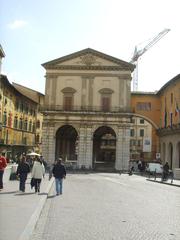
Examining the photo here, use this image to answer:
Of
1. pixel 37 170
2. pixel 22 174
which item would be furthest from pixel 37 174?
pixel 22 174

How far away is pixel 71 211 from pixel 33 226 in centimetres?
339

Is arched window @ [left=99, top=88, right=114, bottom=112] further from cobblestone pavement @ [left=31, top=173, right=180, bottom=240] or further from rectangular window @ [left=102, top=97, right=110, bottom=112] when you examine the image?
cobblestone pavement @ [left=31, top=173, right=180, bottom=240]

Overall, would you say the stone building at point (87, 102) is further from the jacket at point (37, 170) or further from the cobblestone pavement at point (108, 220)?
the cobblestone pavement at point (108, 220)

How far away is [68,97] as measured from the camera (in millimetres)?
54344

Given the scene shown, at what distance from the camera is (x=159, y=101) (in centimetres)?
5844

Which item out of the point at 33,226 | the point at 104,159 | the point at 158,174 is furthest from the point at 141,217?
the point at 104,159

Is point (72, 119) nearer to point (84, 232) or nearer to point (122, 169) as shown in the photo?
point (122, 169)

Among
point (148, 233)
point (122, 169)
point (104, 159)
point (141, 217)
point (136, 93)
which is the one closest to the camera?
point (148, 233)

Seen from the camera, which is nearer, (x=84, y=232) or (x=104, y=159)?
(x=84, y=232)

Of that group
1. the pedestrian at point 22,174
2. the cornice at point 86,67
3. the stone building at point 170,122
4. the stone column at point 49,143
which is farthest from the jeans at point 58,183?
the cornice at point 86,67

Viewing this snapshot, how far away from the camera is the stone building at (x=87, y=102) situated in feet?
172

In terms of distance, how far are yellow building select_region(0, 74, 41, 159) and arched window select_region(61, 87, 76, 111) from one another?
7.86 metres

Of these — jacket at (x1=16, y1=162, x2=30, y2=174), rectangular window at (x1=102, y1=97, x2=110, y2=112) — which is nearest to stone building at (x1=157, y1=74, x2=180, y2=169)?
rectangular window at (x1=102, y1=97, x2=110, y2=112)

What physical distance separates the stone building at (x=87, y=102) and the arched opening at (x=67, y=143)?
347 cm
